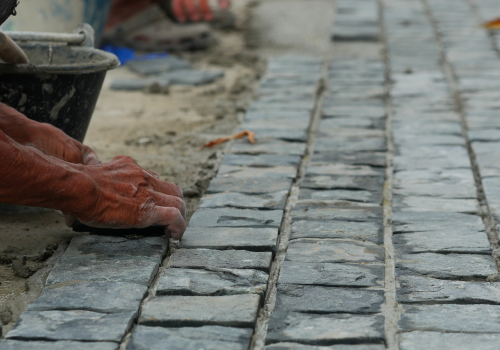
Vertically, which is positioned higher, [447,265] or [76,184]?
[76,184]

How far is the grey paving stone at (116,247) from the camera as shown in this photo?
8.62ft

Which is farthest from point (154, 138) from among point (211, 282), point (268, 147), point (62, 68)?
point (211, 282)

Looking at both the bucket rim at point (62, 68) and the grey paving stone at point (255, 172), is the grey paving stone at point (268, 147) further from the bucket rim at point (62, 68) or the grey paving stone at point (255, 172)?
the bucket rim at point (62, 68)

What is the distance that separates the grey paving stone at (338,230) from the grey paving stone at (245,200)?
0.21 m

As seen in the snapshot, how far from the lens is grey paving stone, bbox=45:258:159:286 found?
2432mm

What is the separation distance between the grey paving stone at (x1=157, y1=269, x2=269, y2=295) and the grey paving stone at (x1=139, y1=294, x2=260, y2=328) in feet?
0.11

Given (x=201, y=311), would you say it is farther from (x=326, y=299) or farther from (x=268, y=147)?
(x=268, y=147)

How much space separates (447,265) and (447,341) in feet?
1.77

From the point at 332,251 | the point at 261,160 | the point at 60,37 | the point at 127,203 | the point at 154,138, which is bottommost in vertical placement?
the point at 154,138

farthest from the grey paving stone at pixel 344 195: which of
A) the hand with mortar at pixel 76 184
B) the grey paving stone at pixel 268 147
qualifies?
the hand with mortar at pixel 76 184

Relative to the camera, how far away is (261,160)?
3734 mm

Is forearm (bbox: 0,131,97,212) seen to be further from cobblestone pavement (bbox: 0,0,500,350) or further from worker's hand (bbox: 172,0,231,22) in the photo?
worker's hand (bbox: 172,0,231,22)

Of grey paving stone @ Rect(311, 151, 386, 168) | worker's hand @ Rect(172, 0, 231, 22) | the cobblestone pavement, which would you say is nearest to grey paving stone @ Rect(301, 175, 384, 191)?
the cobblestone pavement

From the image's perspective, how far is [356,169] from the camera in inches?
141
